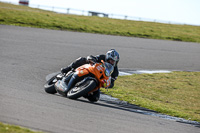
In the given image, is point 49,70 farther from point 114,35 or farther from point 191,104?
point 114,35

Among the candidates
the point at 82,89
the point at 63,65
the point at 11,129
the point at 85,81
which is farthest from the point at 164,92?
the point at 11,129

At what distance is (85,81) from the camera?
8.66 metres

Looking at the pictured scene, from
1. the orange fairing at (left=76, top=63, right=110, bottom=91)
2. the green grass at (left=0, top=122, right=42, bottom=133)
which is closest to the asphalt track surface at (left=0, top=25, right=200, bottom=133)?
the green grass at (left=0, top=122, right=42, bottom=133)

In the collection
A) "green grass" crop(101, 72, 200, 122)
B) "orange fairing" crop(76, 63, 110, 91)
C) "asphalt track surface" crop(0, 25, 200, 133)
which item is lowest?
"green grass" crop(101, 72, 200, 122)

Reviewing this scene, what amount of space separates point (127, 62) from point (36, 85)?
25.4ft

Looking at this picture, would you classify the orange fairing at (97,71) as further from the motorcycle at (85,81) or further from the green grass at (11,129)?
the green grass at (11,129)

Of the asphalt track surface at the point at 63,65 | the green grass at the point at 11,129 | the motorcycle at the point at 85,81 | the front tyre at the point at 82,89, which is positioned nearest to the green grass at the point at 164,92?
the asphalt track surface at the point at 63,65

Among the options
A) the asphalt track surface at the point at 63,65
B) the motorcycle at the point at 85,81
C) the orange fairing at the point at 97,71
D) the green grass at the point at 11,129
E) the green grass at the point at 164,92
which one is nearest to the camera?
the green grass at the point at 11,129

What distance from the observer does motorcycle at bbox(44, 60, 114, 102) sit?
8.59 m

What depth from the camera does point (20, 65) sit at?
1347 cm

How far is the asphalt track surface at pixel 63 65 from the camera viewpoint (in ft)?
21.1

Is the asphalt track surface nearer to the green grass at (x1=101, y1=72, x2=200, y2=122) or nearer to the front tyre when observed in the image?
the front tyre

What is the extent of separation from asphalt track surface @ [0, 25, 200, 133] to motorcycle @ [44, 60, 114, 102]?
228mm

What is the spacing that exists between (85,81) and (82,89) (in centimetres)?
24
